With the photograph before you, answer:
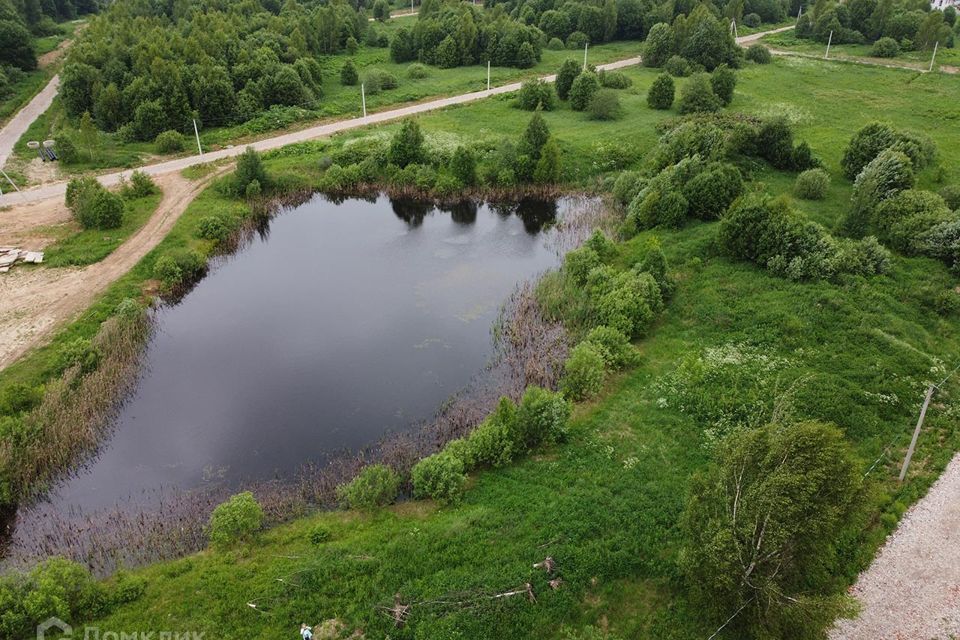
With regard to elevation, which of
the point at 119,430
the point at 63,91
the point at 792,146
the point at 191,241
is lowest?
the point at 119,430

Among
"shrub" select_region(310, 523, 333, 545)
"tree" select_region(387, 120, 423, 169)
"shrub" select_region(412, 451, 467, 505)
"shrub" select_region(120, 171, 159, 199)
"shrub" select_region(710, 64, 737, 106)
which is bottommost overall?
"shrub" select_region(310, 523, 333, 545)

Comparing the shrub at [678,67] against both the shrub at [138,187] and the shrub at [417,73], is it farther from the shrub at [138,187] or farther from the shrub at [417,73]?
the shrub at [138,187]

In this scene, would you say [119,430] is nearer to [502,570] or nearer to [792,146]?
[502,570]

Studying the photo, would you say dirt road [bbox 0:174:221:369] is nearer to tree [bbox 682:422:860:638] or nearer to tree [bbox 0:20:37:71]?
tree [bbox 682:422:860:638]

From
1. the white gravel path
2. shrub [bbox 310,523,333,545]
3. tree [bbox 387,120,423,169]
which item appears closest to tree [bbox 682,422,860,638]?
the white gravel path

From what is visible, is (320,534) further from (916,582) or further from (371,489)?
(916,582)

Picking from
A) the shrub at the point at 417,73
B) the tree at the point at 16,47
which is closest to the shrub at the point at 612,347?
the shrub at the point at 417,73

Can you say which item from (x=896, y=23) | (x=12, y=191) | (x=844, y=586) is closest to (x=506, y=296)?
(x=844, y=586)
